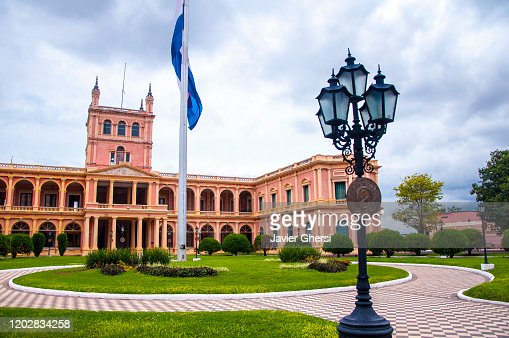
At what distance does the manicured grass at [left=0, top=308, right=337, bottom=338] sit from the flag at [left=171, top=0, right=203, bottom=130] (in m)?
19.0

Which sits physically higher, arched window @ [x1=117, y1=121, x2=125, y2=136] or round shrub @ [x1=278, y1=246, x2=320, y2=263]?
arched window @ [x1=117, y1=121, x2=125, y2=136]

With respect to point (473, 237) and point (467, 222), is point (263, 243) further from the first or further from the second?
point (467, 222)

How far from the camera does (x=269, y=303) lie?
37.5 feet

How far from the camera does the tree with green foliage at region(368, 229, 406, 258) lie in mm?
34469

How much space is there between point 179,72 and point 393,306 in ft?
67.4

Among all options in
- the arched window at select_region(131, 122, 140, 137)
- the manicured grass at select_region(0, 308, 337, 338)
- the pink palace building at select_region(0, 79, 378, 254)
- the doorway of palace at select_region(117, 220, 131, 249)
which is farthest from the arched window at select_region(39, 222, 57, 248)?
the manicured grass at select_region(0, 308, 337, 338)

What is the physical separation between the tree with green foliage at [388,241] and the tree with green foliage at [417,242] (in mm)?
555

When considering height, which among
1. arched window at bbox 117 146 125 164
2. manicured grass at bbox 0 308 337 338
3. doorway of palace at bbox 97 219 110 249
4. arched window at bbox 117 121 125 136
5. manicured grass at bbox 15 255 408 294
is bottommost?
manicured grass at bbox 15 255 408 294

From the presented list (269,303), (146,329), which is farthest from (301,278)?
(146,329)

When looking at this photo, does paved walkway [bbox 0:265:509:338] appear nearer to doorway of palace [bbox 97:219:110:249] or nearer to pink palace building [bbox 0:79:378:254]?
pink palace building [bbox 0:79:378:254]

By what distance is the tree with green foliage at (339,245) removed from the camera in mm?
35344

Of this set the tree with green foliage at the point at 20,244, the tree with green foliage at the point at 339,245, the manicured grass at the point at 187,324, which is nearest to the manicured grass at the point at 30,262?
the tree with green foliage at the point at 20,244

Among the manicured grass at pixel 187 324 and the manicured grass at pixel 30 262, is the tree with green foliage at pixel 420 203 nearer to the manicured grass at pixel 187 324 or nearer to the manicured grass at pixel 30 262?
the manicured grass at pixel 30 262

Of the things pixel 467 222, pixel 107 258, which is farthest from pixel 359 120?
pixel 467 222
